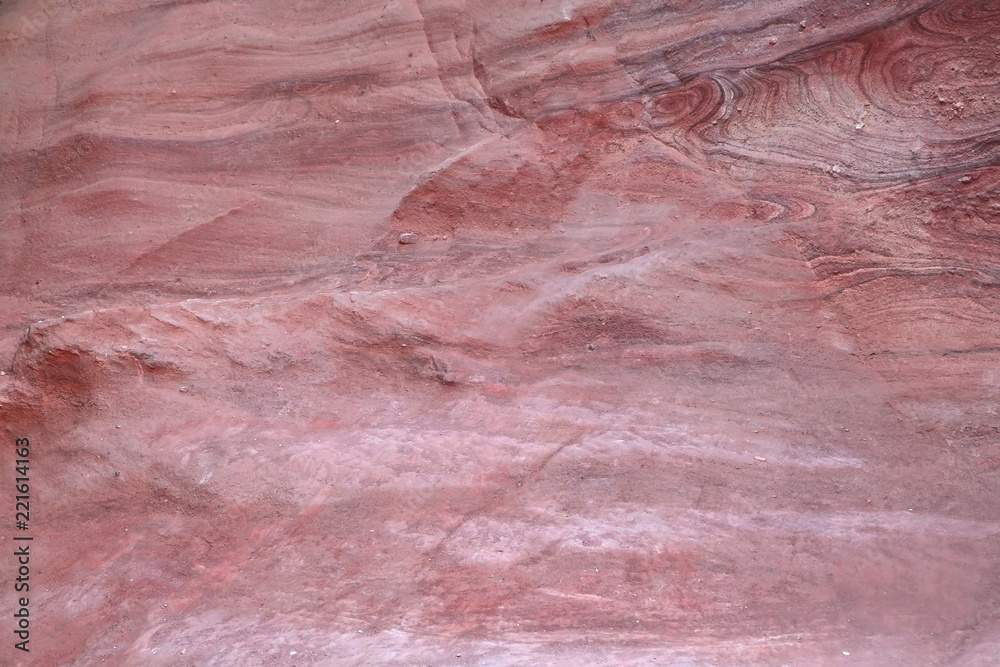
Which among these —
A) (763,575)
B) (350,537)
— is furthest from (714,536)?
(350,537)

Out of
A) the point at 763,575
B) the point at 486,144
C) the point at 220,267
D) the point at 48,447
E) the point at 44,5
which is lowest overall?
the point at 763,575

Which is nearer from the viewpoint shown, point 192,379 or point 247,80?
point 192,379

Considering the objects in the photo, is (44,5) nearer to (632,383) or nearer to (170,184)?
(170,184)

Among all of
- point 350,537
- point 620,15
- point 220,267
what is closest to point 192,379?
point 220,267

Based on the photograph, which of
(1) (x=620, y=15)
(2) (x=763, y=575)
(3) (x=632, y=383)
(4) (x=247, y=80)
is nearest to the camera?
(2) (x=763, y=575)

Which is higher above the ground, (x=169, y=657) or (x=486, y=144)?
(x=486, y=144)

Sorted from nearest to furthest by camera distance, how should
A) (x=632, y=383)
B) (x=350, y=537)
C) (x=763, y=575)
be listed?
(x=763, y=575)
(x=350, y=537)
(x=632, y=383)

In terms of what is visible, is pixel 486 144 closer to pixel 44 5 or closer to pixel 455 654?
pixel 455 654
